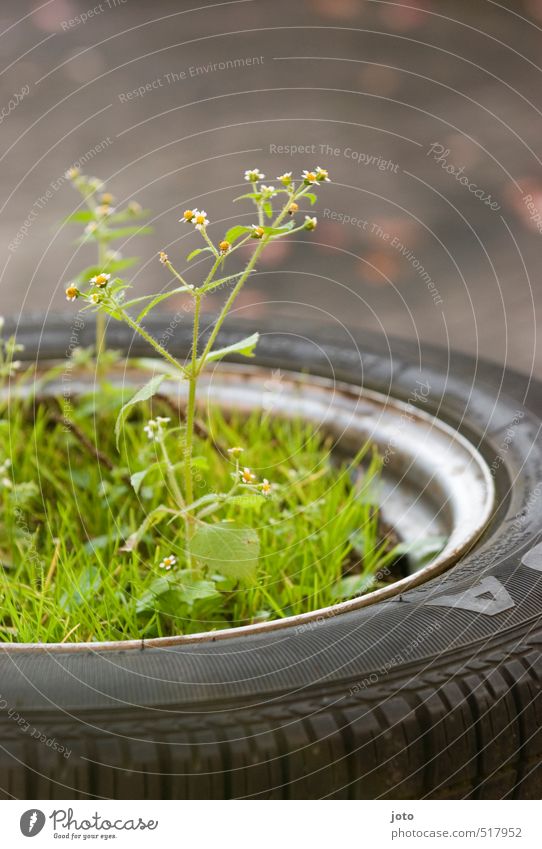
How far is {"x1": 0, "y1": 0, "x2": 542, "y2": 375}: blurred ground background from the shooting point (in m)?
2.34

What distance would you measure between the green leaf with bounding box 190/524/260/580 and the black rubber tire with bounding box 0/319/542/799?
100mm

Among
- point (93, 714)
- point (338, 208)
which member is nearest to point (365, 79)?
point (338, 208)

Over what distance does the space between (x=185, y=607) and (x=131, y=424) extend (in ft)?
1.23

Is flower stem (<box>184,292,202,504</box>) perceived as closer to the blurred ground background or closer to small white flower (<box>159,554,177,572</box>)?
small white flower (<box>159,554,177,572</box>)

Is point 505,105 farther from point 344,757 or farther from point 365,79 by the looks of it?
point 344,757
